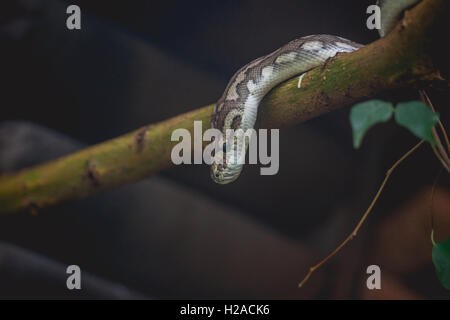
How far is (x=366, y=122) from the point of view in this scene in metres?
0.67

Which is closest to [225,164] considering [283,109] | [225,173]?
[225,173]

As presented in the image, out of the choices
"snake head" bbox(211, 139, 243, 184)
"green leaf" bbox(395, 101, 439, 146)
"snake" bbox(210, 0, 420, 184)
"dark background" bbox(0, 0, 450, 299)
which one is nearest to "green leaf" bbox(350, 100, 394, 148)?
"green leaf" bbox(395, 101, 439, 146)

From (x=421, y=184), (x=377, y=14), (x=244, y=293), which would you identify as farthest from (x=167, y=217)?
(x=377, y=14)

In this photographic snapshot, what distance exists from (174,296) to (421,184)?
1.27 meters

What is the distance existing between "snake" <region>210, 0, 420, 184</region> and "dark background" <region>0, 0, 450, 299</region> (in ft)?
1.38

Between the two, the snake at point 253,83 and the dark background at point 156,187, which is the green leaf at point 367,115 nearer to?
the snake at point 253,83

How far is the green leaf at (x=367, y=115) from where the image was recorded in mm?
666

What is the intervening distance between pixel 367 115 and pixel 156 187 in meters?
1.53

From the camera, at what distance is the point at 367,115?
69cm

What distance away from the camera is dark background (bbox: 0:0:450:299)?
182 centimetres

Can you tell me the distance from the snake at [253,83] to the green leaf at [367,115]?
17.9 inches

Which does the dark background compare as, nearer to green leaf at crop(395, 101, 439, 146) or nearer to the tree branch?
the tree branch

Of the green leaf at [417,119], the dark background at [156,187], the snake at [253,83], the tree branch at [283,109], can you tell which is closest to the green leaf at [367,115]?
the green leaf at [417,119]

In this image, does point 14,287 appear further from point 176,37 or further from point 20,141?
point 176,37
